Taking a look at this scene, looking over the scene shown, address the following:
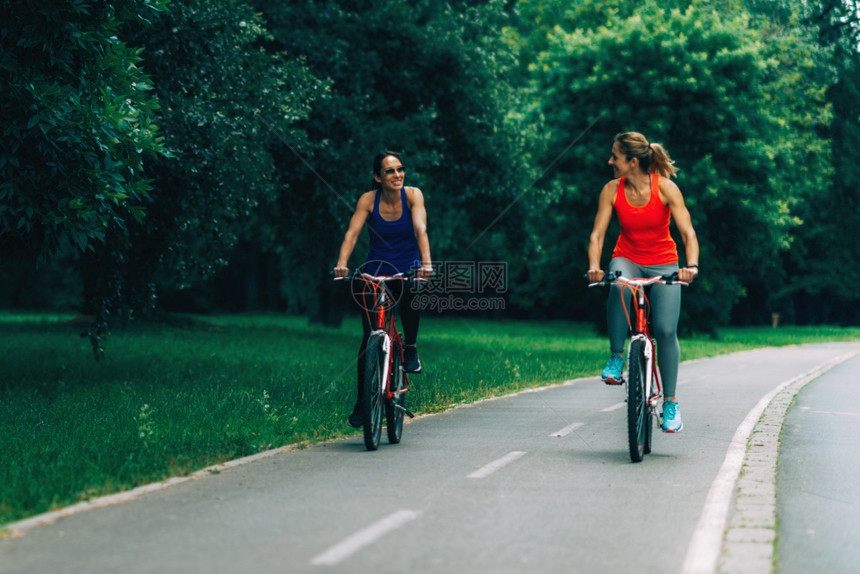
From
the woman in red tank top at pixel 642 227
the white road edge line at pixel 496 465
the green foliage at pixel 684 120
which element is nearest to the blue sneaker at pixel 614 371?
the woman in red tank top at pixel 642 227

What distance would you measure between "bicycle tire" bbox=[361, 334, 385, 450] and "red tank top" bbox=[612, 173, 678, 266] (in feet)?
5.98

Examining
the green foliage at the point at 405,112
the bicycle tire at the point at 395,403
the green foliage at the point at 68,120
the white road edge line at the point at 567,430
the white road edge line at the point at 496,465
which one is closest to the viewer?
the white road edge line at the point at 496,465

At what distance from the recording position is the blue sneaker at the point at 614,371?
7.95 metres

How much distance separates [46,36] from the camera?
33.1ft

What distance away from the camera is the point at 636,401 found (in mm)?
7570

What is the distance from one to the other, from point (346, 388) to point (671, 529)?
7628 mm

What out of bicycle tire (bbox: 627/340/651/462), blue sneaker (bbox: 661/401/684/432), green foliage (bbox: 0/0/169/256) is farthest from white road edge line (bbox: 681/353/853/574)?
green foliage (bbox: 0/0/169/256)

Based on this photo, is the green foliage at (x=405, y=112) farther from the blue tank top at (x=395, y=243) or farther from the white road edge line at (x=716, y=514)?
the white road edge line at (x=716, y=514)

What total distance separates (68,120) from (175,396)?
10.4 ft

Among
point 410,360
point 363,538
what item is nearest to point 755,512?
point 363,538

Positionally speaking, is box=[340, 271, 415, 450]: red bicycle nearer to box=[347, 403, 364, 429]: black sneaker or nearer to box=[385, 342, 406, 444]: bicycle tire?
box=[385, 342, 406, 444]: bicycle tire

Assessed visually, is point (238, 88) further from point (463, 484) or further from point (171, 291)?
point (171, 291)

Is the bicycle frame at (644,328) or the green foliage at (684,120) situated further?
the green foliage at (684,120)

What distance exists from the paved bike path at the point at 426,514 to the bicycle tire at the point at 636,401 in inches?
6.6
